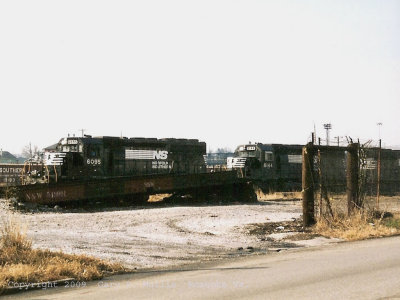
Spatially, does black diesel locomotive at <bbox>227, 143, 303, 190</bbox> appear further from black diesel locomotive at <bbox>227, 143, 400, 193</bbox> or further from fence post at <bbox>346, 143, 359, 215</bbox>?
fence post at <bbox>346, 143, 359, 215</bbox>

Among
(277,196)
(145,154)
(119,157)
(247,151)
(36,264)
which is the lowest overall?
(277,196)

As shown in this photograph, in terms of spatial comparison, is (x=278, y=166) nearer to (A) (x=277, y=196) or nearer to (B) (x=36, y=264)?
(A) (x=277, y=196)

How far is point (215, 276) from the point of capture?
29.9 ft

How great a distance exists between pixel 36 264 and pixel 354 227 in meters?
10.1

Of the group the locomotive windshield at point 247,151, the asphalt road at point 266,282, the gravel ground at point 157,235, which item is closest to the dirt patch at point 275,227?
the gravel ground at point 157,235

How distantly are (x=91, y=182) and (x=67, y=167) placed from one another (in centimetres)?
315

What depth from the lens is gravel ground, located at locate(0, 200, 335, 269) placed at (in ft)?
38.6

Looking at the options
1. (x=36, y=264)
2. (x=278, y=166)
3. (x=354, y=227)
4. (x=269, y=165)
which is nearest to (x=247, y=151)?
(x=269, y=165)

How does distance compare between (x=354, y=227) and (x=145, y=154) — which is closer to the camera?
(x=354, y=227)

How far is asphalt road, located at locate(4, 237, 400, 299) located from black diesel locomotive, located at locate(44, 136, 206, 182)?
17.9 meters

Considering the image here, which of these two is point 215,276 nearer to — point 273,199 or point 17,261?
point 17,261

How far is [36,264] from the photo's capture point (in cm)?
921

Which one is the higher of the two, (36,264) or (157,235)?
(36,264)

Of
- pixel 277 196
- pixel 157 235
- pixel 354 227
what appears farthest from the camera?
pixel 277 196
